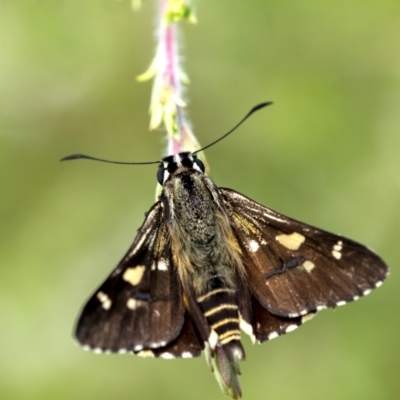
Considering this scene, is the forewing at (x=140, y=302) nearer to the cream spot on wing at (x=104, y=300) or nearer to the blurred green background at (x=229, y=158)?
the cream spot on wing at (x=104, y=300)

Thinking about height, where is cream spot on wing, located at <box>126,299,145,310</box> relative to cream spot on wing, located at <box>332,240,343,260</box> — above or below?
below

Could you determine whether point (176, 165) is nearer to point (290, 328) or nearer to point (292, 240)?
point (292, 240)

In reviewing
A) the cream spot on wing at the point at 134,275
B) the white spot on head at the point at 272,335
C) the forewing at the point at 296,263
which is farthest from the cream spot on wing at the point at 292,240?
the cream spot on wing at the point at 134,275

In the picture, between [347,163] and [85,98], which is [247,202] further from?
[85,98]

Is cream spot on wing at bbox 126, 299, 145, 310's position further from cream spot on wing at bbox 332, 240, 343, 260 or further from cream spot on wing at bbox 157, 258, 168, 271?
cream spot on wing at bbox 332, 240, 343, 260

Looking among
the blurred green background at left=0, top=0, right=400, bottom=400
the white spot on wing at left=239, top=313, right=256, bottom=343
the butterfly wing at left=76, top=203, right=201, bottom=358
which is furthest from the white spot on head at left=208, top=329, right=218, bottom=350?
the blurred green background at left=0, top=0, right=400, bottom=400

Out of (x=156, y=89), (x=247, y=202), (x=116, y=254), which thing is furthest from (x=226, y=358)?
(x=116, y=254)

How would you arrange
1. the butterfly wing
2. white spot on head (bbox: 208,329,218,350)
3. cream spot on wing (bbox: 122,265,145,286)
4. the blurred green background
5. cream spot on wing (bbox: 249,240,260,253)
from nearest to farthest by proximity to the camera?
white spot on head (bbox: 208,329,218,350) < the butterfly wing < cream spot on wing (bbox: 122,265,145,286) < cream spot on wing (bbox: 249,240,260,253) < the blurred green background
